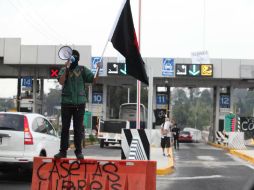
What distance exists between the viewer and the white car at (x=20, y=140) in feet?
37.9

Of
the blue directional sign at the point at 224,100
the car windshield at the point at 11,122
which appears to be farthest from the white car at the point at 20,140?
the blue directional sign at the point at 224,100

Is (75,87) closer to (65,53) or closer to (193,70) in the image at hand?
(65,53)

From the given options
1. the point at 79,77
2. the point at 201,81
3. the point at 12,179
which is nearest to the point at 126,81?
the point at 201,81

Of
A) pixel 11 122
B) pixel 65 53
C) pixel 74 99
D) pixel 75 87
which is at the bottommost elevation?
pixel 11 122

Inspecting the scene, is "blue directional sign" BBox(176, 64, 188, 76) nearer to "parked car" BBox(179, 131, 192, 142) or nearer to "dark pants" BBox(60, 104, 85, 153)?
"parked car" BBox(179, 131, 192, 142)

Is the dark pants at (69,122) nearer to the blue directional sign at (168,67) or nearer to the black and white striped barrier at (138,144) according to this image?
the black and white striped barrier at (138,144)

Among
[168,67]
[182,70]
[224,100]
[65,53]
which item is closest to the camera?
[65,53]

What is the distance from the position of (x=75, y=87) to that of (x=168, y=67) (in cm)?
3127

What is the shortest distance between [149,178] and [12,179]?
5.53 meters

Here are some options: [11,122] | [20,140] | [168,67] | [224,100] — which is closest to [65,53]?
[20,140]

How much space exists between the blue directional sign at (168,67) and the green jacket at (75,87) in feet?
102

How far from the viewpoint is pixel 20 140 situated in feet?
38.3

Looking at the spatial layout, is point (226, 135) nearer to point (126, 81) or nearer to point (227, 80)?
point (227, 80)

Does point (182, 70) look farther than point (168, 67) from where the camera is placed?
No
